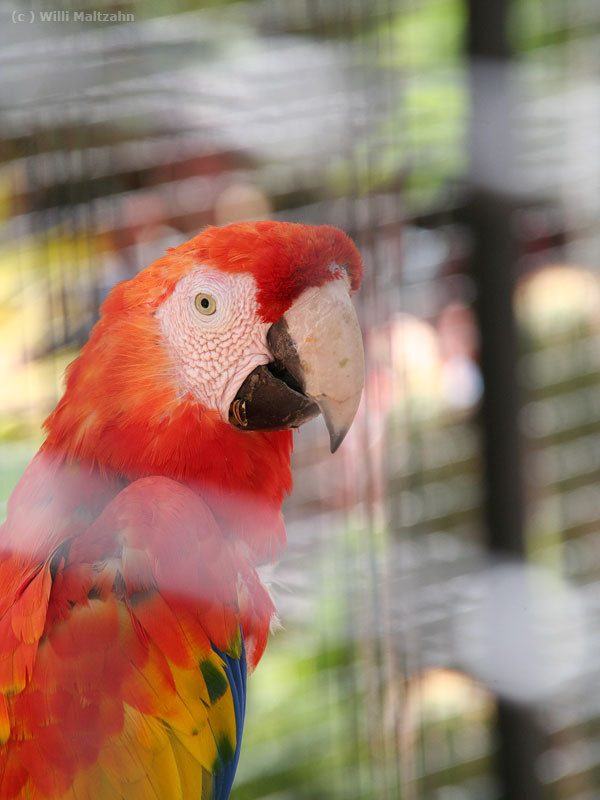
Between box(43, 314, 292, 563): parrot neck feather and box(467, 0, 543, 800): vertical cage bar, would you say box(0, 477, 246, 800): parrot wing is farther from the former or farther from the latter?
box(467, 0, 543, 800): vertical cage bar

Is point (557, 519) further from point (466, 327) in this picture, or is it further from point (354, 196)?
point (354, 196)

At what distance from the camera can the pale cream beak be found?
270 mm

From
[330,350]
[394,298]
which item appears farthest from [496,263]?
[330,350]

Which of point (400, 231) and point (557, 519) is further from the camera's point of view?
point (557, 519)

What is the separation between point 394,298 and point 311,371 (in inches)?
11.4

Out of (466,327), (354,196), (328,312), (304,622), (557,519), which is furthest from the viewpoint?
(557,519)

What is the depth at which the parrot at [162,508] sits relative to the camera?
10.6 inches

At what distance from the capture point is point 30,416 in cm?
34

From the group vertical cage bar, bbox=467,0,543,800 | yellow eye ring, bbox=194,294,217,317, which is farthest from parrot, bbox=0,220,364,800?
vertical cage bar, bbox=467,0,543,800

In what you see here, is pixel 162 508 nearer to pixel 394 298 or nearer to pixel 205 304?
pixel 205 304

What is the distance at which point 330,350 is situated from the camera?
273 millimetres

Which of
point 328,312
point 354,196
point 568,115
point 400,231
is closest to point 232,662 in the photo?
point 328,312

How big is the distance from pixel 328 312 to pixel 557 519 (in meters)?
0.70

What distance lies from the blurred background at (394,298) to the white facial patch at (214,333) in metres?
0.06
